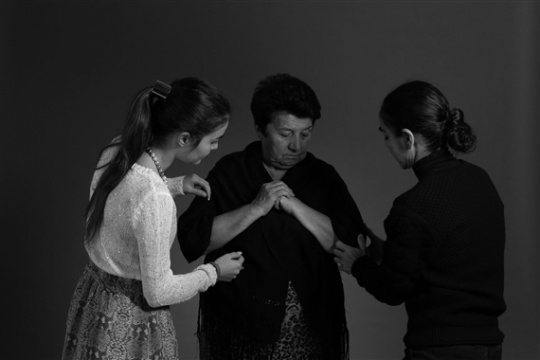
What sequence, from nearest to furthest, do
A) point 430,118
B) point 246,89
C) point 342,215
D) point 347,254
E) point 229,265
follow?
point 430,118 → point 229,265 → point 347,254 → point 342,215 → point 246,89

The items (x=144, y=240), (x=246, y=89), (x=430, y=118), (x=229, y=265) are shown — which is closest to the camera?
(x=144, y=240)

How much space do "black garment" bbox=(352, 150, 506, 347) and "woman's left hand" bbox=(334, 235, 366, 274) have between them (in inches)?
10.8

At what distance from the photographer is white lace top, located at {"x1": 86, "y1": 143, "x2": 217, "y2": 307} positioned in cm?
206

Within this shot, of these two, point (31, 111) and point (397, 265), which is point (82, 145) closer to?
point (31, 111)

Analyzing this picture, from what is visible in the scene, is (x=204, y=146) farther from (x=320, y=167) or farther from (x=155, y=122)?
(x=320, y=167)

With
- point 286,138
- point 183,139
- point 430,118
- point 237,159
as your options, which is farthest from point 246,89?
point 430,118

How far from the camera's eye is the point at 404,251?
2.08 metres

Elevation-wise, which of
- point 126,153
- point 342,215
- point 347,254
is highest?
point 126,153

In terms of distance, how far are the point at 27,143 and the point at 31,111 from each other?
161mm

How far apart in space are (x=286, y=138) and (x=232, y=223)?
0.31m

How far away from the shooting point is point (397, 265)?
2.10 metres

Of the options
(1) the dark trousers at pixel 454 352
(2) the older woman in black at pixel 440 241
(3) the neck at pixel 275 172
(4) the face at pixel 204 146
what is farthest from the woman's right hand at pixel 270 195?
(1) the dark trousers at pixel 454 352

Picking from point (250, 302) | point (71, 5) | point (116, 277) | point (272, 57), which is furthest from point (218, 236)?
point (71, 5)

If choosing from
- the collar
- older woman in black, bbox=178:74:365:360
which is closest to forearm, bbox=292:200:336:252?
older woman in black, bbox=178:74:365:360
